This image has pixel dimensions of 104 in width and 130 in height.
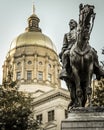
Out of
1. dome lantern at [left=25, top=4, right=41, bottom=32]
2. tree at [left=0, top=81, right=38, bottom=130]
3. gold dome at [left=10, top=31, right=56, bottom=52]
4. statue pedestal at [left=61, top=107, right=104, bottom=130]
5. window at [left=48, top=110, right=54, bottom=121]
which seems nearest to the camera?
statue pedestal at [left=61, top=107, right=104, bottom=130]

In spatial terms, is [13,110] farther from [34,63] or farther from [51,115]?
[34,63]

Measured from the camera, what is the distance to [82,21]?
11844mm

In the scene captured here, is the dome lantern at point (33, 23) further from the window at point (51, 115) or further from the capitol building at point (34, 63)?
the window at point (51, 115)

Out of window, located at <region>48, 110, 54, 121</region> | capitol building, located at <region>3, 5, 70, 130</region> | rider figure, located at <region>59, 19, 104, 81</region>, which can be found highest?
capitol building, located at <region>3, 5, 70, 130</region>

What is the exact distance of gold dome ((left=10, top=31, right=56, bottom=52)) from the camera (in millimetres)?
102287

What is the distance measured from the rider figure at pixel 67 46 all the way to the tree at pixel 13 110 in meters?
27.5

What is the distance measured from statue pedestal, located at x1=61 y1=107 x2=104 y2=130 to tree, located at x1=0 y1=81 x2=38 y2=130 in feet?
95.1

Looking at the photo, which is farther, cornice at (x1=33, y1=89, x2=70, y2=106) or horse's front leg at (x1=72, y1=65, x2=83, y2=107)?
cornice at (x1=33, y1=89, x2=70, y2=106)

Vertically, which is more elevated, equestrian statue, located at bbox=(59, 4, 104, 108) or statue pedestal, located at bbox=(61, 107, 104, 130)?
equestrian statue, located at bbox=(59, 4, 104, 108)

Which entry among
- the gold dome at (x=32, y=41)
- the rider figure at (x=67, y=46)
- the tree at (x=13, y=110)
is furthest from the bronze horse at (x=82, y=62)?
the gold dome at (x=32, y=41)

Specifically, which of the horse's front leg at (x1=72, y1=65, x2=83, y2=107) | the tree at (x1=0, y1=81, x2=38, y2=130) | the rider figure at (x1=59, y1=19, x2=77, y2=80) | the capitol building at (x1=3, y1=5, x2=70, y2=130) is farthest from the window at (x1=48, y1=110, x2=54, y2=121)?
the horse's front leg at (x1=72, y1=65, x2=83, y2=107)

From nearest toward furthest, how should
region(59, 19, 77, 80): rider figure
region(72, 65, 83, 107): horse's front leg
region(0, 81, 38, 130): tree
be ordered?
region(72, 65, 83, 107): horse's front leg < region(59, 19, 77, 80): rider figure < region(0, 81, 38, 130): tree

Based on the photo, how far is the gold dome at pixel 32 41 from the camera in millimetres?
102287

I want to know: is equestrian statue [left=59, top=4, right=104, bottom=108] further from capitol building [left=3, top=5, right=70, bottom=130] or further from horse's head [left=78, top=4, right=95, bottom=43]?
capitol building [left=3, top=5, right=70, bottom=130]
